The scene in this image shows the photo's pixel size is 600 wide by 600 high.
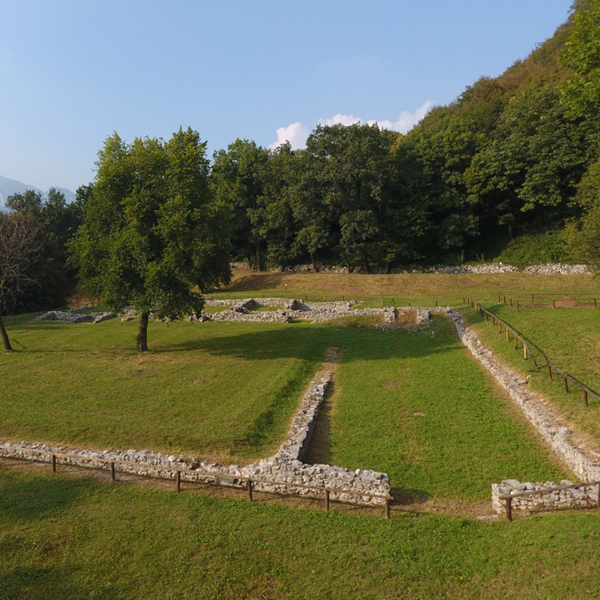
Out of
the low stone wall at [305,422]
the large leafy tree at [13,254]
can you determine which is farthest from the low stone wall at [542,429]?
the large leafy tree at [13,254]

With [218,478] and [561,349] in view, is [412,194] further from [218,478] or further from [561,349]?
[218,478]

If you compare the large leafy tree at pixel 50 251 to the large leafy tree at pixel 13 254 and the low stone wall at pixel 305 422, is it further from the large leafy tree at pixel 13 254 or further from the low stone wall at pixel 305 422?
the low stone wall at pixel 305 422

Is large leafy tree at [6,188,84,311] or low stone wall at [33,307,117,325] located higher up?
large leafy tree at [6,188,84,311]

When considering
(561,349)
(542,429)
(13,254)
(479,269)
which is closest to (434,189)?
(479,269)

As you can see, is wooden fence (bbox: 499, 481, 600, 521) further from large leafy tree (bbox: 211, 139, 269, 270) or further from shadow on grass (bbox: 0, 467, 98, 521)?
large leafy tree (bbox: 211, 139, 269, 270)

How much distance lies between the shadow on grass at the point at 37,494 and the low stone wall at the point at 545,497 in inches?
498

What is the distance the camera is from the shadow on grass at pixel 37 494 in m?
12.4

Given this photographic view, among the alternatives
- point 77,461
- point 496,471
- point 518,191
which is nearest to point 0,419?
point 77,461

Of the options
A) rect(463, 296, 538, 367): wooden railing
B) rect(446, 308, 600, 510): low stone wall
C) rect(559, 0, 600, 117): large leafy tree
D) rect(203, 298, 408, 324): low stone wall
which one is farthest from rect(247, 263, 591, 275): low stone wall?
rect(446, 308, 600, 510): low stone wall

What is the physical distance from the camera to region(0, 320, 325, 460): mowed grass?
1684 cm

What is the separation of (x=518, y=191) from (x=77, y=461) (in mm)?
57256

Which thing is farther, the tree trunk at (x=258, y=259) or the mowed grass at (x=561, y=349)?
the tree trunk at (x=258, y=259)

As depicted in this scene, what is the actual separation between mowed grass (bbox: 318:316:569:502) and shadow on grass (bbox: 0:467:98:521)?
28.5ft

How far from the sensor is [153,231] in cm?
2578
